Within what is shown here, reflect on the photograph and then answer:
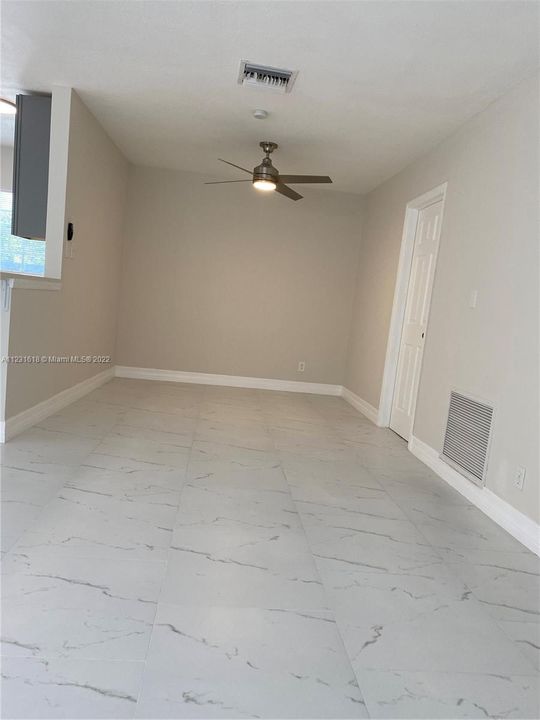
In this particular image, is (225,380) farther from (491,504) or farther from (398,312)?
(491,504)

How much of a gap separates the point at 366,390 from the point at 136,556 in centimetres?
387

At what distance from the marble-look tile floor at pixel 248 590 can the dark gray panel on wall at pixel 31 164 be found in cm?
169

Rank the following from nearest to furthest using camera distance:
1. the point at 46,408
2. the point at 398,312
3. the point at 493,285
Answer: the point at 493,285
the point at 46,408
the point at 398,312

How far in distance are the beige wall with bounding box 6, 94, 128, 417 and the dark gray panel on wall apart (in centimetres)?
23

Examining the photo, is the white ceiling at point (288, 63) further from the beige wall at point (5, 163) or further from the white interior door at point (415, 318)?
the beige wall at point (5, 163)

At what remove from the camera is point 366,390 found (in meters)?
5.55

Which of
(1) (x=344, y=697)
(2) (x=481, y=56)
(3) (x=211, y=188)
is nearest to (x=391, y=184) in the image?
(3) (x=211, y=188)

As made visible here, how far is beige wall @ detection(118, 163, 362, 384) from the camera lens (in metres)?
6.05

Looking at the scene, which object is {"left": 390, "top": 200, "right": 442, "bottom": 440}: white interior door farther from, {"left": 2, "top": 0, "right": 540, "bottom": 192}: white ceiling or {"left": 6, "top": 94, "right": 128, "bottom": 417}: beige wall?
{"left": 6, "top": 94, "right": 128, "bottom": 417}: beige wall

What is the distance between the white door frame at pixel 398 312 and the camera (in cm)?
476

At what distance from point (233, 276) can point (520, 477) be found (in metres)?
4.26

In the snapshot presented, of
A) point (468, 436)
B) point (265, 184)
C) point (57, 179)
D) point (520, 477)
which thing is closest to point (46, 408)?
point (57, 179)

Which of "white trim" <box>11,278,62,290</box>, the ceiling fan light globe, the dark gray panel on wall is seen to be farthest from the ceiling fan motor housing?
"white trim" <box>11,278,62,290</box>

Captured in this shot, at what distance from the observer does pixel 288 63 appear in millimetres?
2988
